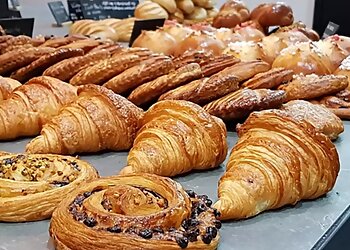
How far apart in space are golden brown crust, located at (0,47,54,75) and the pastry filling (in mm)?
1016

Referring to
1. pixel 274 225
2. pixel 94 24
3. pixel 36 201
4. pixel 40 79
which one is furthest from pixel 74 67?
pixel 94 24

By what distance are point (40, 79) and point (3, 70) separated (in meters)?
0.36

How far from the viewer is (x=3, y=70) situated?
2.05 m

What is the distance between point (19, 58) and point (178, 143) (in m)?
0.88

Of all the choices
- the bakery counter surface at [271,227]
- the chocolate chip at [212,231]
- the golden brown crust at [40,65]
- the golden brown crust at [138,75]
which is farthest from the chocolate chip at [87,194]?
the golden brown crust at [40,65]

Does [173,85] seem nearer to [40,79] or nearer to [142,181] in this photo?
[40,79]

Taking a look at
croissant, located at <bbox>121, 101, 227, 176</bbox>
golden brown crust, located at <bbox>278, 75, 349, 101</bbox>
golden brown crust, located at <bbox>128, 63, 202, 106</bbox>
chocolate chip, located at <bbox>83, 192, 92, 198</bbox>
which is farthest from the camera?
golden brown crust, located at <bbox>278, 75, 349, 101</bbox>

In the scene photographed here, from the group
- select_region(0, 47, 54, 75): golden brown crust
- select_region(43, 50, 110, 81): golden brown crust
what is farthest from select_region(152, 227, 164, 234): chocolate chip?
select_region(0, 47, 54, 75): golden brown crust

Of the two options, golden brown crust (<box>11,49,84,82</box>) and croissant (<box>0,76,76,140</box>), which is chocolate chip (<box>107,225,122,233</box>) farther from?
golden brown crust (<box>11,49,84,82</box>)

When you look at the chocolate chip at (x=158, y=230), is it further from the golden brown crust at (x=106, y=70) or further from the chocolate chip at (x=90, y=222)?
the golden brown crust at (x=106, y=70)

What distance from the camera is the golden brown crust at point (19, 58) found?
6.68 ft

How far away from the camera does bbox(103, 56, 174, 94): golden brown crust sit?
1798 millimetres

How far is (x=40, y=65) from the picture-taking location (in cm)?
200

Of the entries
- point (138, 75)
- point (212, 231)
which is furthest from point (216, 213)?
point (138, 75)
